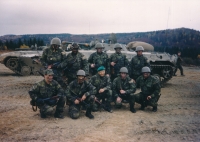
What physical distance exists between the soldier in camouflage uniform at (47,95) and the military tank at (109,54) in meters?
5.15

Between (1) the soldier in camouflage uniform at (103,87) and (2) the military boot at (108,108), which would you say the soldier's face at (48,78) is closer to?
(1) the soldier in camouflage uniform at (103,87)

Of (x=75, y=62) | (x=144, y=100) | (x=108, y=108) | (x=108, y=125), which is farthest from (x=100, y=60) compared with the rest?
(x=108, y=125)

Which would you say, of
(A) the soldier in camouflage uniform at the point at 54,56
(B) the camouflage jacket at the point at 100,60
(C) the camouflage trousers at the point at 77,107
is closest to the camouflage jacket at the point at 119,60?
(B) the camouflage jacket at the point at 100,60

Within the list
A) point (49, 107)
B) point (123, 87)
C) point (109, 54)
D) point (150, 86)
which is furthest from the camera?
point (109, 54)

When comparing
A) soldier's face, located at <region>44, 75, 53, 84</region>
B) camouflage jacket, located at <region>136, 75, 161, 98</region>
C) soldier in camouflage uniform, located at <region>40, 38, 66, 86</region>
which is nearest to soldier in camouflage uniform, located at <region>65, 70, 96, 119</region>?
soldier's face, located at <region>44, 75, 53, 84</region>

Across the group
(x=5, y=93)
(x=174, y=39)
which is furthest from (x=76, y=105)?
(x=174, y=39)

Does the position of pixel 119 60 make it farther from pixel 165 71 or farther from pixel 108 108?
pixel 165 71

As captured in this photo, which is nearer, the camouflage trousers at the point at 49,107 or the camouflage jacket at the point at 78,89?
the camouflage trousers at the point at 49,107

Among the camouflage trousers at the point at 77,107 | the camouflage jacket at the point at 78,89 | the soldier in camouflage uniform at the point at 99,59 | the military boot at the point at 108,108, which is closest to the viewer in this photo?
the camouflage trousers at the point at 77,107

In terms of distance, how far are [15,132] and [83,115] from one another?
201 centimetres

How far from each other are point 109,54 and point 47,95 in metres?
5.73

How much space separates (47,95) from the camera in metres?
6.08

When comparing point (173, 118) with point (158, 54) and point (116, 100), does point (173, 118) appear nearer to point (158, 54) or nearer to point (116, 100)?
point (116, 100)

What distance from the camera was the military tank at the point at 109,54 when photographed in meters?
11.7
